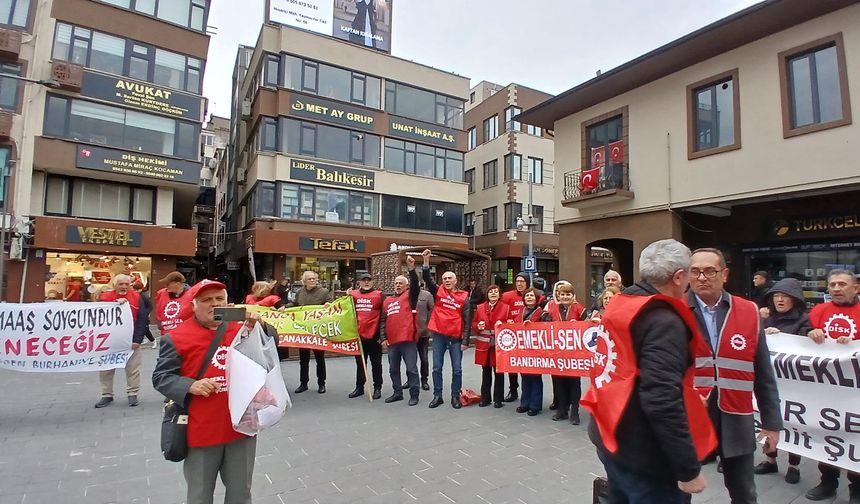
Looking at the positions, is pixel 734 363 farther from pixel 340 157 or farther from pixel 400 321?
pixel 340 157

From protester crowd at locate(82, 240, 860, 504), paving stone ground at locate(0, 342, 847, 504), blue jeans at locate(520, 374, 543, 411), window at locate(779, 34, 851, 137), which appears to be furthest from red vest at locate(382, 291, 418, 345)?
window at locate(779, 34, 851, 137)

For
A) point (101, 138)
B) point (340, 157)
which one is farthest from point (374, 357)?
point (340, 157)

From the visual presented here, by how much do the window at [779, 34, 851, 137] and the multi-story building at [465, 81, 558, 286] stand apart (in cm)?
1900

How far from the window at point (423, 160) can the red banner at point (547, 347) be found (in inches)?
836

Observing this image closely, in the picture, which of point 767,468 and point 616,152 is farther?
point 616,152

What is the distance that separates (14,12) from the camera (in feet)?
57.4

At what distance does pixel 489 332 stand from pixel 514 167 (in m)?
25.5

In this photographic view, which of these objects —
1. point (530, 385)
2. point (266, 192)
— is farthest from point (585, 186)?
point (266, 192)

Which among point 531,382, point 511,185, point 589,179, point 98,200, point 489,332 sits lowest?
point 531,382

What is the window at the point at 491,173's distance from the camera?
33.0 metres

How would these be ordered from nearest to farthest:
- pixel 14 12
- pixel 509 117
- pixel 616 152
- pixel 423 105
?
pixel 616 152
pixel 14 12
pixel 423 105
pixel 509 117

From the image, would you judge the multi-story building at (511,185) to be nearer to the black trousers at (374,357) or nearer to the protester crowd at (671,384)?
the black trousers at (374,357)

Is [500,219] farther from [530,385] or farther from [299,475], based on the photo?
[299,475]

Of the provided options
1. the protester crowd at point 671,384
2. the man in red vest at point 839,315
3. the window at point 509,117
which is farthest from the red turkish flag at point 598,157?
the window at point 509,117
